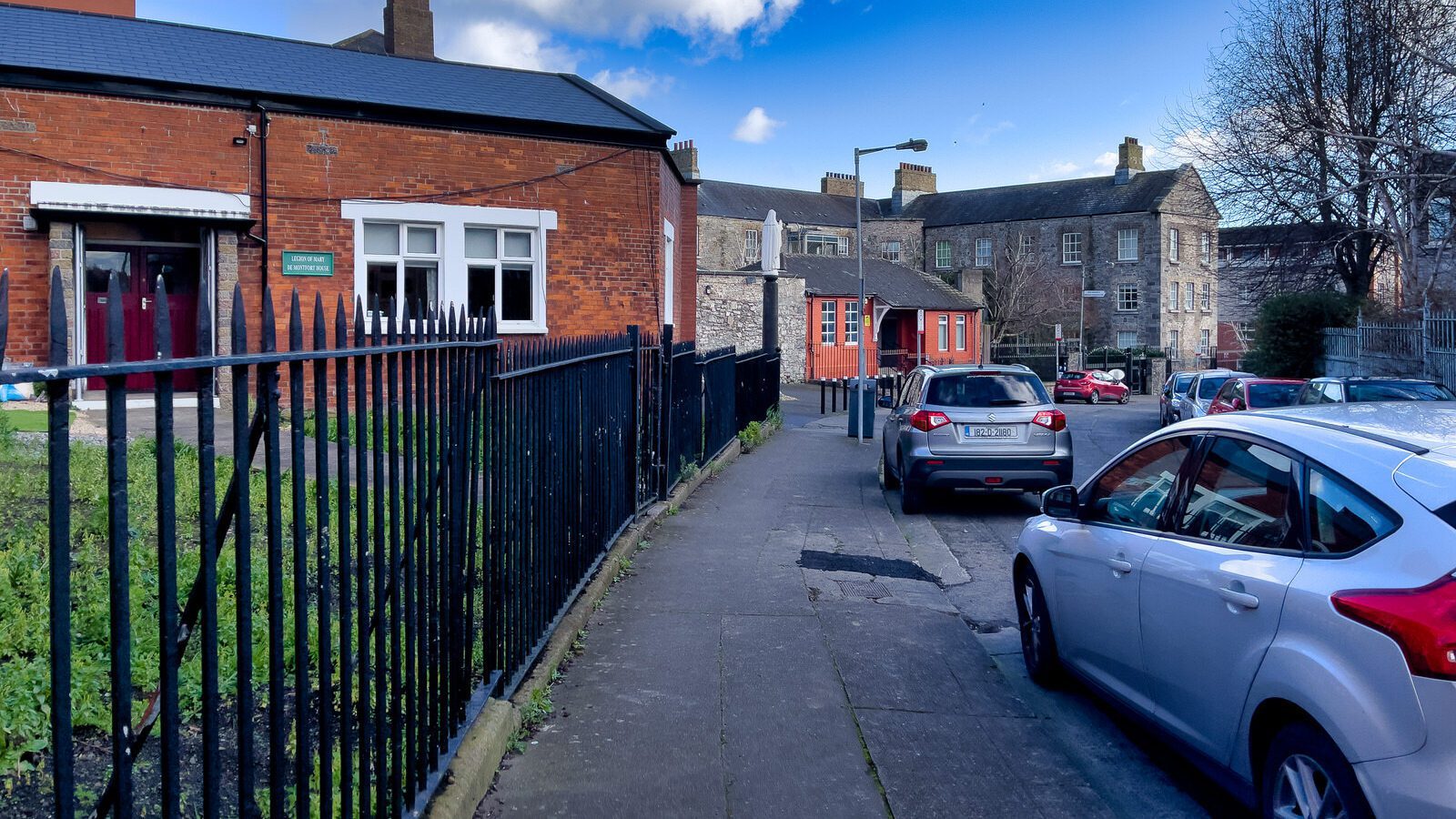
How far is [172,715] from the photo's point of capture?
7.25 feet

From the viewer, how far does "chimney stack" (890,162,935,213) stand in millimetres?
73562

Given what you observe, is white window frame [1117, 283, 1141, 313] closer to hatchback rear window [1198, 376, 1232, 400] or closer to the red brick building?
hatchback rear window [1198, 376, 1232, 400]

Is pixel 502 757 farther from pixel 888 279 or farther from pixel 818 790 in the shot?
pixel 888 279

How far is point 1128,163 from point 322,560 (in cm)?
6710

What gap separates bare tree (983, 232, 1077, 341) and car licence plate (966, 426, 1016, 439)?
50954 millimetres

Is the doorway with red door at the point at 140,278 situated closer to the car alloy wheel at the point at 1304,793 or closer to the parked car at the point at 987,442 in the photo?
the parked car at the point at 987,442

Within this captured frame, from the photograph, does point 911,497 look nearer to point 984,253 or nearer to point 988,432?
point 988,432

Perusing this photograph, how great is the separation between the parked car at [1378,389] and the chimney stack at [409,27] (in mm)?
16203

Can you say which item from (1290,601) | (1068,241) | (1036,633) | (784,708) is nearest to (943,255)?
(1068,241)

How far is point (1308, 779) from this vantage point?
362 centimetres

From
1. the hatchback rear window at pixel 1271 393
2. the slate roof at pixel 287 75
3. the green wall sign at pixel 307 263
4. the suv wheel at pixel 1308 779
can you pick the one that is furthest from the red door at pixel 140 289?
the hatchback rear window at pixel 1271 393

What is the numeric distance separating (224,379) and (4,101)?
4.30m

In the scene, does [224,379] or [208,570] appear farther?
[224,379]

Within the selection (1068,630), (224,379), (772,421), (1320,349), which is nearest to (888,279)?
(1320,349)
